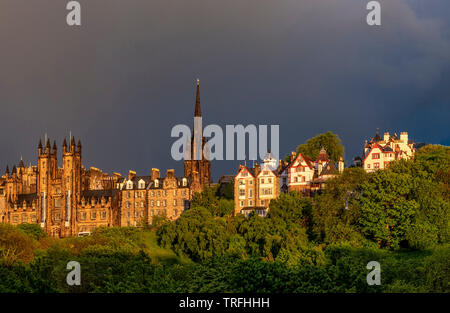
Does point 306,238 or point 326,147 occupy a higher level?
point 326,147

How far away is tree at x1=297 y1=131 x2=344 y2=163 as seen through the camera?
126250 mm

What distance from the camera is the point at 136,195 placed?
131 meters

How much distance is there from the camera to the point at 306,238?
91875mm

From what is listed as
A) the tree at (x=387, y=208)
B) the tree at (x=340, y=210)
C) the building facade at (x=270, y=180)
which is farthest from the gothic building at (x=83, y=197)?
the tree at (x=387, y=208)

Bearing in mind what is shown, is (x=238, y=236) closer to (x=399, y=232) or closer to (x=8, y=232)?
(x=399, y=232)

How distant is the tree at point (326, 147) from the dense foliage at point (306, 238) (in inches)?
784

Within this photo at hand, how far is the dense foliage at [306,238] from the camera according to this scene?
232 ft

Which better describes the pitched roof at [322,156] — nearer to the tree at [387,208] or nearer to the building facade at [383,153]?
the building facade at [383,153]

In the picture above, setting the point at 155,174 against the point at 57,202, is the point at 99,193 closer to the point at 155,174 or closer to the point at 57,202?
the point at 57,202

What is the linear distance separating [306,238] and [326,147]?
37.9m

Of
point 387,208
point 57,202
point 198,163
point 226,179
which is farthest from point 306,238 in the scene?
point 57,202

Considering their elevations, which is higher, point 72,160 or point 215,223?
point 72,160

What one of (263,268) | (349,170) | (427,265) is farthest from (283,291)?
(349,170)
